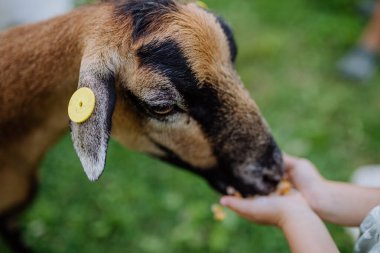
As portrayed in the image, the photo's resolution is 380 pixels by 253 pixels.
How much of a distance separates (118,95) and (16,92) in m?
0.53

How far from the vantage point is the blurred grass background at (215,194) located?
3568 mm

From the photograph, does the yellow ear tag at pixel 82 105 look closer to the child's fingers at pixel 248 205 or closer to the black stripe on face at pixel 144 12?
the black stripe on face at pixel 144 12

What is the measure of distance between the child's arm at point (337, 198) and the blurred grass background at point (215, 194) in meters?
1.05

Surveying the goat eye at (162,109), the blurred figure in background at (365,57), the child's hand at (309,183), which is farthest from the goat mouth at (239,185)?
the blurred figure in background at (365,57)

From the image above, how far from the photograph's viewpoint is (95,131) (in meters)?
1.97

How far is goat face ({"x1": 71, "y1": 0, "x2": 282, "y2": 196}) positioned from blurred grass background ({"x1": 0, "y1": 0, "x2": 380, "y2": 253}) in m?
1.22

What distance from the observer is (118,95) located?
2.23 m

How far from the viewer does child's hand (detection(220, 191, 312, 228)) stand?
7.55ft

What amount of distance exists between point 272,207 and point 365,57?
10.00 ft

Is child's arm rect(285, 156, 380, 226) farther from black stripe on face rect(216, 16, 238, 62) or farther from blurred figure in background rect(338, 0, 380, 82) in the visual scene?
blurred figure in background rect(338, 0, 380, 82)

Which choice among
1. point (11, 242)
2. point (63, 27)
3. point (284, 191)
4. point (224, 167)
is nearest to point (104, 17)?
point (63, 27)

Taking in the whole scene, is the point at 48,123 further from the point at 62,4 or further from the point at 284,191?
the point at 62,4

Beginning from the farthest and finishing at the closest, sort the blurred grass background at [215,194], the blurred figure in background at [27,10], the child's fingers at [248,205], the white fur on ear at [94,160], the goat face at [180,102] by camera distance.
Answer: the blurred figure in background at [27,10] < the blurred grass background at [215,194] < the child's fingers at [248,205] < the goat face at [180,102] < the white fur on ear at [94,160]

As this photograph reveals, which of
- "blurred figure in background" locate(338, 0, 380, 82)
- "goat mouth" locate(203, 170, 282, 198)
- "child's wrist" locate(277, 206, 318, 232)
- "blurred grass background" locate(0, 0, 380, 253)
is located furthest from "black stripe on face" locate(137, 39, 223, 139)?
"blurred figure in background" locate(338, 0, 380, 82)
